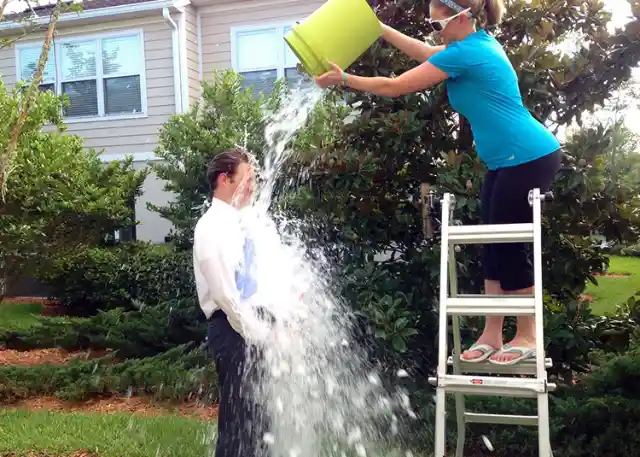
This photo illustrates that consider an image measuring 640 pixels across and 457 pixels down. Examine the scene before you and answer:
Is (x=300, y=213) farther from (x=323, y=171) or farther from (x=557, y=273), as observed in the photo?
(x=557, y=273)

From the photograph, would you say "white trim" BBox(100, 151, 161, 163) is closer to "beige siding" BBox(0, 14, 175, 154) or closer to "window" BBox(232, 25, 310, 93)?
"beige siding" BBox(0, 14, 175, 154)

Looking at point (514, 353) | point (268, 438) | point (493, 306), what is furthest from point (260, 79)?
point (493, 306)

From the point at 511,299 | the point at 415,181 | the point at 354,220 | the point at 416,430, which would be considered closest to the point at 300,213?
the point at 354,220

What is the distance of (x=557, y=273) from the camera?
4871mm

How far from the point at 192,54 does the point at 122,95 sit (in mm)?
1653

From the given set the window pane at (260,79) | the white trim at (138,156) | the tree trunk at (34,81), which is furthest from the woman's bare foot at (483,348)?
the white trim at (138,156)

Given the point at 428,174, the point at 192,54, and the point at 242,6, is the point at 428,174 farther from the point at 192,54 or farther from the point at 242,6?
the point at 192,54

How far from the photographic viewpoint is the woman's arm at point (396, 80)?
9.66 ft

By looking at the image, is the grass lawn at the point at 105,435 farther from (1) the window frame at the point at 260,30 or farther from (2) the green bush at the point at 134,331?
(1) the window frame at the point at 260,30

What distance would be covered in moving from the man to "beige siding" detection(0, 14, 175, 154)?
29.3ft

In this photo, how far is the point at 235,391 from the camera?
319 cm

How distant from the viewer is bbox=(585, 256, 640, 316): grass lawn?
885 cm

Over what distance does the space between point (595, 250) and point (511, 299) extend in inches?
110

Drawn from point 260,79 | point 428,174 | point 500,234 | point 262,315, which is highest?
point 260,79
